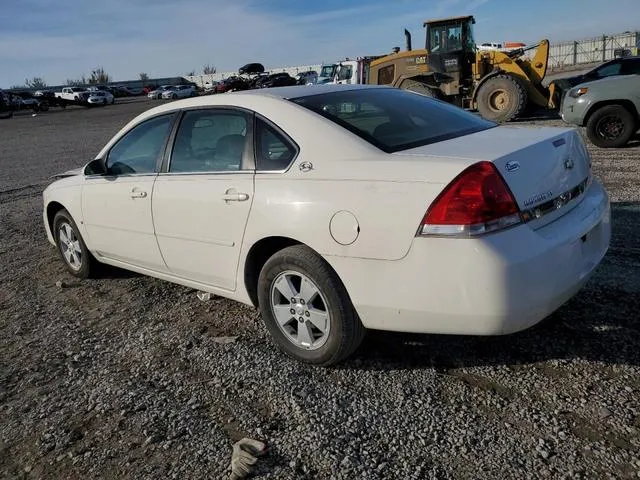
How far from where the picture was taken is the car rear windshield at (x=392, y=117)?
10.5 ft

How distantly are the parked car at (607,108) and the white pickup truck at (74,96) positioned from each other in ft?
174

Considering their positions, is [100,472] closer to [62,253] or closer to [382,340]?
[382,340]

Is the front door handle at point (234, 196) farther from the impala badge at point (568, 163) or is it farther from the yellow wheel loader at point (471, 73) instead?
the yellow wheel loader at point (471, 73)

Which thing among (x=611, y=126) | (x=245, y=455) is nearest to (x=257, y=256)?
(x=245, y=455)

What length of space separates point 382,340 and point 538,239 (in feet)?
4.13

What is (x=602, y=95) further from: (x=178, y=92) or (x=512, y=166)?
(x=178, y=92)

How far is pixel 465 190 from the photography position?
8.45 ft

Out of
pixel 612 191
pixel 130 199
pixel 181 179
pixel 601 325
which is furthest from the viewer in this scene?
pixel 612 191

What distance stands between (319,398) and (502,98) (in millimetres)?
14266

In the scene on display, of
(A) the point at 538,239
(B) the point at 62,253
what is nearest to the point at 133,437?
(A) the point at 538,239

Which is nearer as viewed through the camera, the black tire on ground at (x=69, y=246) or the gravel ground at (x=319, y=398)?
the gravel ground at (x=319, y=398)

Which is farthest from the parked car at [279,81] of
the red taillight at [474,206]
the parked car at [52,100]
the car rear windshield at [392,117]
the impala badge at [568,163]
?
the red taillight at [474,206]

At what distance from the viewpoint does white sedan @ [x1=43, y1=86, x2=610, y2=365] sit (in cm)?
259

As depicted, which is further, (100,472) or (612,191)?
(612,191)
